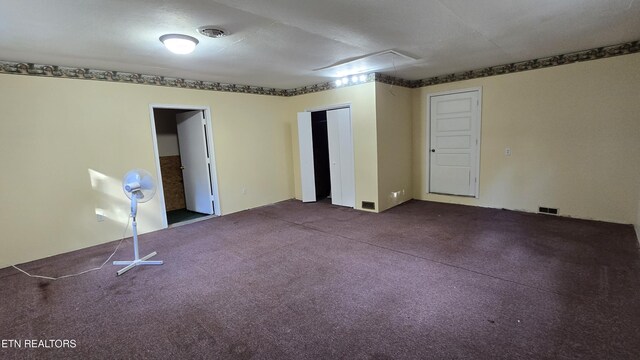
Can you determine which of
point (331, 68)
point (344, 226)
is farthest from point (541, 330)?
point (331, 68)

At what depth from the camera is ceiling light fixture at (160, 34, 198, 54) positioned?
2.72m

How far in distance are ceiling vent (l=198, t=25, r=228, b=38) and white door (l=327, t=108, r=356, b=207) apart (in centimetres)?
293

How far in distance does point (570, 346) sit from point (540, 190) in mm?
3420

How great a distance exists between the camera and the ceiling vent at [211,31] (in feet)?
8.43

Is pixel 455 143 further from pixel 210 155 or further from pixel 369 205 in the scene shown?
pixel 210 155

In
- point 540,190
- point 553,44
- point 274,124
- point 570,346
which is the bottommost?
point 570,346

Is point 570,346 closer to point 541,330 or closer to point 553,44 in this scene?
point 541,330

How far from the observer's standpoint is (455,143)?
17.7 feet

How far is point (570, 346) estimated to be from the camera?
72.8 inches

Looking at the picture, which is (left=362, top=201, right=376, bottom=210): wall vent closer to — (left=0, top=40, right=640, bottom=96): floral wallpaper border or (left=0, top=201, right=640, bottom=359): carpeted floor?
(left=0, top=201, right=640, bottom=359): carpeted floor

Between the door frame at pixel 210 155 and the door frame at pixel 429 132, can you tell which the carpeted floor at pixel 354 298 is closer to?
the door frame at pixel 210 155

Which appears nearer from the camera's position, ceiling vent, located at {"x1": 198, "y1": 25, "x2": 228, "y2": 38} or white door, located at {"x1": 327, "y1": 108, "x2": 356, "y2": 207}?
ceiling vent, located at {"x1": 198, "y1": 25, "x2": 228, "y2": 38}

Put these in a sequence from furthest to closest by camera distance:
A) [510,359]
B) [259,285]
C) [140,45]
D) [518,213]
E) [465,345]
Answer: [518,213]
[140,45]
[259,285]
[465,345]
[510,359]

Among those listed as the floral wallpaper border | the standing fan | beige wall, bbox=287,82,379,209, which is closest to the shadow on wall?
the standing fan
